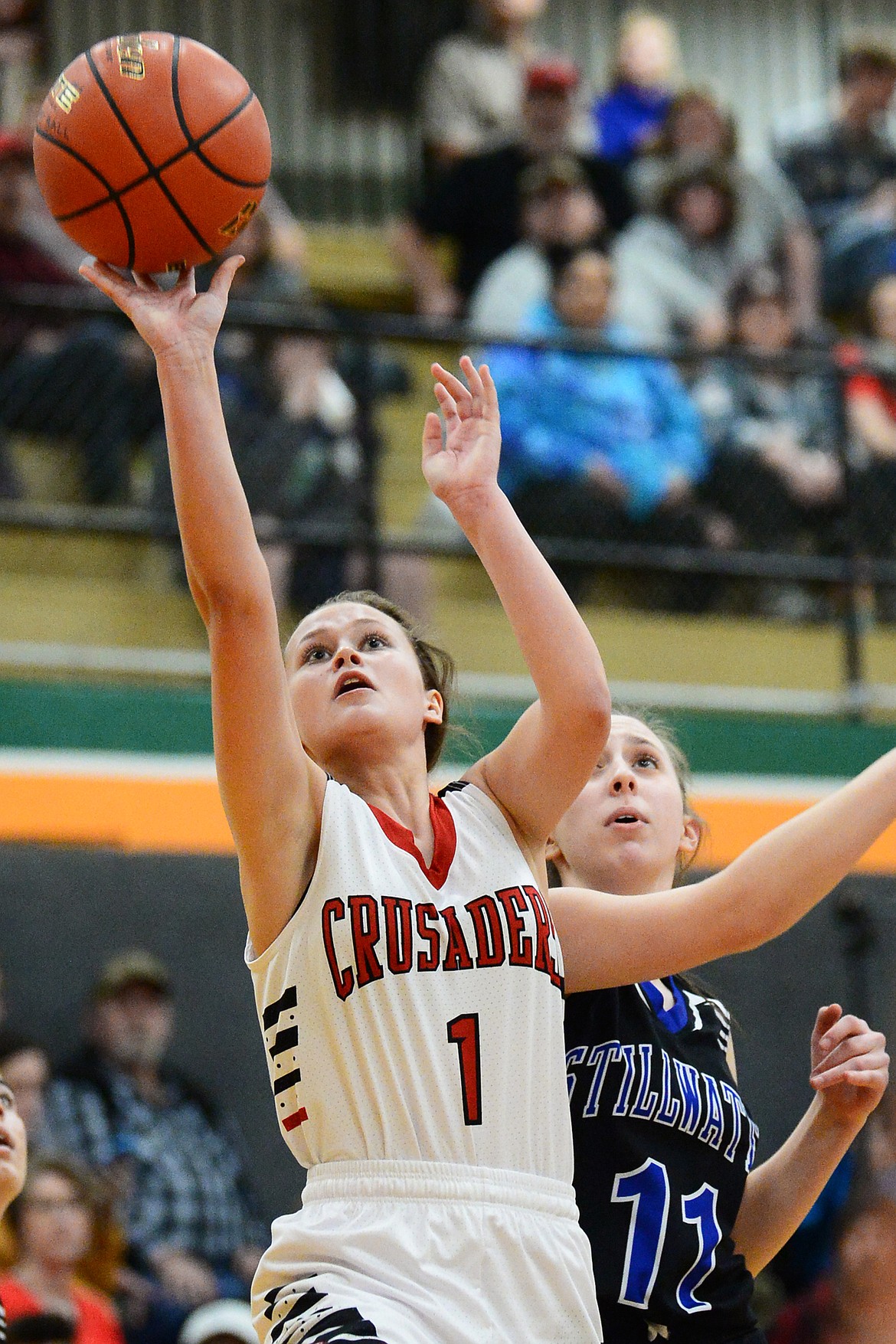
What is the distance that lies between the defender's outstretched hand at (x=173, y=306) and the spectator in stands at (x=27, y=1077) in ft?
13.4

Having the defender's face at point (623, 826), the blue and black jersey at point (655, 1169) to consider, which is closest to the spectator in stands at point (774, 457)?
the defender's face at point (623, 826)

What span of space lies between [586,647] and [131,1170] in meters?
4.15

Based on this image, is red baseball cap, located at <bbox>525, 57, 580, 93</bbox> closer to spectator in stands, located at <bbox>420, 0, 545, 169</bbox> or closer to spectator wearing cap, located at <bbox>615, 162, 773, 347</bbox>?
spectator in stands, located at <bbox>420, 0, 545, 169</bbox>

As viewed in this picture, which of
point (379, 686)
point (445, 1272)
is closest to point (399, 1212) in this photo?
point (445, 1272)

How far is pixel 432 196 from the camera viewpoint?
10.2 metres

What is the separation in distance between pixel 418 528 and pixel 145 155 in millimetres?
5203

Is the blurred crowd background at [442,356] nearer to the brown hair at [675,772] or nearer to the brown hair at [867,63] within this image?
the brown hair at [867,63]

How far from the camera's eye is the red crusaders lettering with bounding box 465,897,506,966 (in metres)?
3.19

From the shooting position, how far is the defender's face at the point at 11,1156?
3.72m

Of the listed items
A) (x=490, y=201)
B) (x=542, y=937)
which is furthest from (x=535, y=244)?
(x=542, y=937)

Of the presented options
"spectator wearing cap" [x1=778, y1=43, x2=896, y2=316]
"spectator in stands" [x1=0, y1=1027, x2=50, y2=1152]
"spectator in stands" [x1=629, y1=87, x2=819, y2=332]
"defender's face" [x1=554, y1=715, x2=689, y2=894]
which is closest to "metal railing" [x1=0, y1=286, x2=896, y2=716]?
"spectator in stands" [x1=629, y1=87, x2=819, y2=332]

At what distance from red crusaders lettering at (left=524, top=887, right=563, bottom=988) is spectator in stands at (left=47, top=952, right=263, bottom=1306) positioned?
3.85 metres

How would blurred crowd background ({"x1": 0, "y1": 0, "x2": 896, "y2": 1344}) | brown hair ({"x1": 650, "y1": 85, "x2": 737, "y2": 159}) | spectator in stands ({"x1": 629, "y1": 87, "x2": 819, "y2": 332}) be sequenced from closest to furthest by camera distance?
blurred crowd background ({"x1": 0, "y1": 0, "x2": 896, "y2": 1344}) → spectator in stands ({"x1": 629, "y1": 87, "x2": 819, "y2": 332}) → brown hair ({"x1": 650, "y1": 85, "x2": 737, "y2": 159})

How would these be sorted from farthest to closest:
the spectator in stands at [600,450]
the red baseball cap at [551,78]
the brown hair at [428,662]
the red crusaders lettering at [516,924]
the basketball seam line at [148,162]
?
the red baseball cap at [551,78] < the spectator in stands at [600,450] < the brown hair at [428,662] < the basketball seam line at [148,162] < the red crusaders lettering at [516,924]
